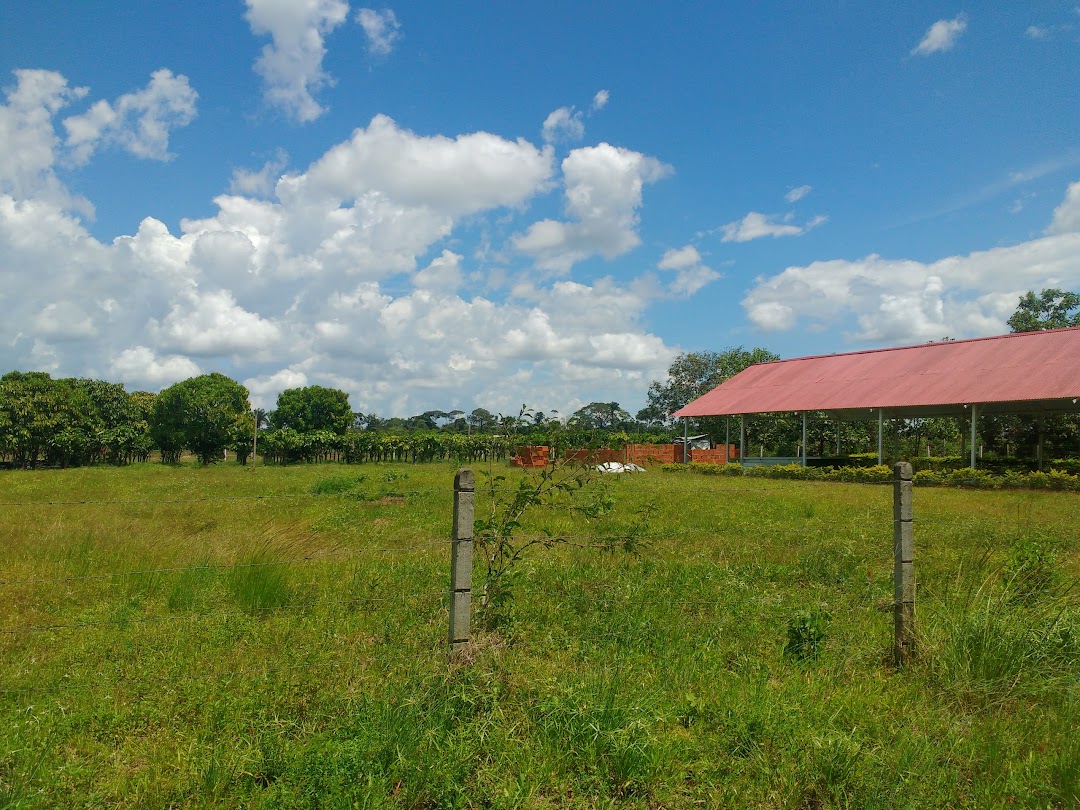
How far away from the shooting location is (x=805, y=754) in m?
3.43

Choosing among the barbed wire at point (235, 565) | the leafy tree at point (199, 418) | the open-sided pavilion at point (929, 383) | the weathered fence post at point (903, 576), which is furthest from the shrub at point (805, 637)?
the leafy tree at point (199, 418)

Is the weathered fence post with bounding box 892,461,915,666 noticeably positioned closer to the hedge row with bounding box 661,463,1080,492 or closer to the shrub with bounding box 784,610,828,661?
the shrub with bounding box 784,610,828,661

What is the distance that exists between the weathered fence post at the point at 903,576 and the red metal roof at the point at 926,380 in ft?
63.7

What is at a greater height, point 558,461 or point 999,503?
point 558,461

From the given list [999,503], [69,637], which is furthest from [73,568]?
[999,503]

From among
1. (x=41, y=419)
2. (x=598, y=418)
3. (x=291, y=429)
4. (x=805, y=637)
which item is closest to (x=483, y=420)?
(x=598, y=418)

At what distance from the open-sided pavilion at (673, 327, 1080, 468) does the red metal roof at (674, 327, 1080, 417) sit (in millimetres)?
29

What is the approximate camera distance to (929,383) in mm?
24609

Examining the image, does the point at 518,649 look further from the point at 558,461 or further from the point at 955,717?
the point at 955,717

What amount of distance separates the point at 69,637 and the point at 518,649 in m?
3.48

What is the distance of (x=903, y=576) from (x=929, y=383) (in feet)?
76.1

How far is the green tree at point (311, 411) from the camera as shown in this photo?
54056 millimetres

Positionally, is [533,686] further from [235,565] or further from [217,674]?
[235,565]

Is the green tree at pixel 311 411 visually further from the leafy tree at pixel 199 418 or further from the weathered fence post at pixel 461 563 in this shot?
the weathered fence post at pixel 461 563
